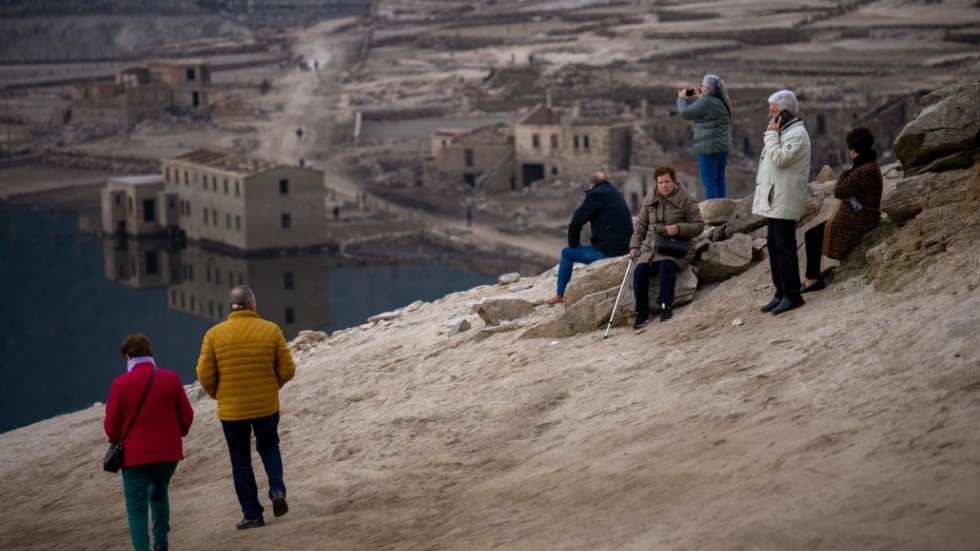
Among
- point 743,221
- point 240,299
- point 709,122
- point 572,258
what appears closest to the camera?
point 240,299

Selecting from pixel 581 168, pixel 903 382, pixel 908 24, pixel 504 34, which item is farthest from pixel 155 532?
pixel 504 34

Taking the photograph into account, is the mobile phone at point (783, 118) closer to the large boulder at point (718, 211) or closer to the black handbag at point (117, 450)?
the large boulder at point (718, 211)

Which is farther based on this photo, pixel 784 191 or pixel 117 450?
pixel 784 191

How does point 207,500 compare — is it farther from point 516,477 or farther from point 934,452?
point 934,452

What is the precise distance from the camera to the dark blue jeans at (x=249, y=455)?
787 centimetres

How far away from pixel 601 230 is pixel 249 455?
4406 mm

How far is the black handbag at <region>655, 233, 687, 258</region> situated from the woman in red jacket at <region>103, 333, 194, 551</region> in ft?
11.9

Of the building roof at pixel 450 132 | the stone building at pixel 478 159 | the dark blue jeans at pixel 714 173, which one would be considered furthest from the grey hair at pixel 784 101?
the building roof at pixel 450 132

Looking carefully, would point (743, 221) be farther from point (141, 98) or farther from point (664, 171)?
point (141, 98)

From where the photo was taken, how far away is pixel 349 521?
795 centimetres

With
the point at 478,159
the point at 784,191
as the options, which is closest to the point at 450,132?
the point at 478,159

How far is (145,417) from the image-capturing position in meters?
7.55

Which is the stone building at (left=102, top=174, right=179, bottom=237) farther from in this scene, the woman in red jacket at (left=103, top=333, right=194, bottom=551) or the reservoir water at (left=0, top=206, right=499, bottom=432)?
the woman in red jacket at (left=103, top=333, right=194, bottom=551)

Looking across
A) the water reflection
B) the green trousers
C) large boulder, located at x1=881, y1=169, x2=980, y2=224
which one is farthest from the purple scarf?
the water reflection
